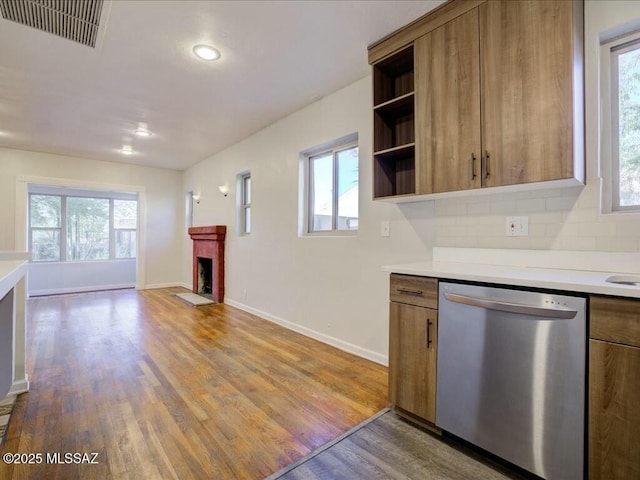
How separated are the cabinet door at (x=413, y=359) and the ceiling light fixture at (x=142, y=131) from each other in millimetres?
4033

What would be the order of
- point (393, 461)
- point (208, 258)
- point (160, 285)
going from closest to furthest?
point (393, 461) → point (208, 258) → point (160, 285)

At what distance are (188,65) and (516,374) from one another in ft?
10.3

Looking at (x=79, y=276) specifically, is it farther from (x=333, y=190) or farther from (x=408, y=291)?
(x=408, y=291)

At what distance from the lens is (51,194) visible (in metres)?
6.66

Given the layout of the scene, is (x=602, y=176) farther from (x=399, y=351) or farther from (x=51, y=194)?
(x=51, y=194)

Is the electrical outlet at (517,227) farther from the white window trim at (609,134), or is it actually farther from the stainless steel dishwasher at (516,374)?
the stainless steel dishwasher at (516,374)

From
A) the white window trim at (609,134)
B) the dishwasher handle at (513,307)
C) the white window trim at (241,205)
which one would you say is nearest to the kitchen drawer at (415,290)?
the dishwasher handle at (513,307)

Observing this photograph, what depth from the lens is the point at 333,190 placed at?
11.1 ft

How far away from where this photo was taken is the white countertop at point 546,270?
1.25 meters

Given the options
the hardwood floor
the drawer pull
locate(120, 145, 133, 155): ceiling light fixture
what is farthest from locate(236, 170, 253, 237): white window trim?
the drawer pull

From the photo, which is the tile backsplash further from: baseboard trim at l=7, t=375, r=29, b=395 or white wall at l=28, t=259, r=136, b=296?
white wall at l=28, t=259, r=136, b=296

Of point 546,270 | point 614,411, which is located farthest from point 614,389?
point 546,270

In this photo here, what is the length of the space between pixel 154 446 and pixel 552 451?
187 centimetres

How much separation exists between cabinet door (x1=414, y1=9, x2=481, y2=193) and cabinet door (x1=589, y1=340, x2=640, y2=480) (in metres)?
1.03
